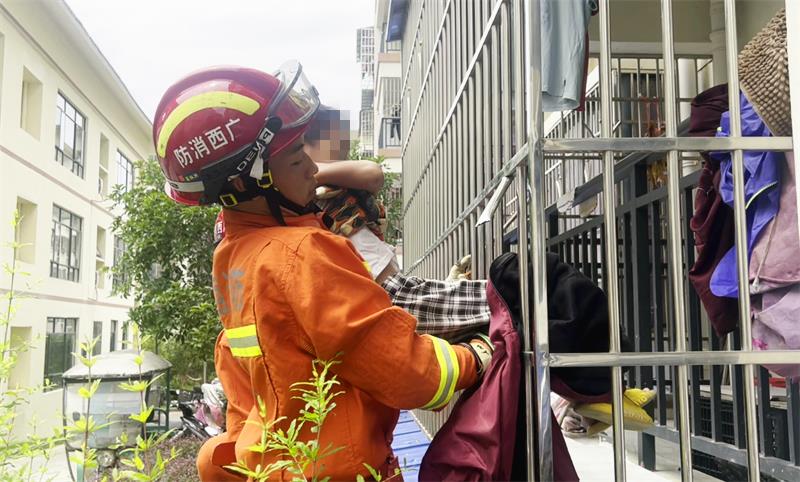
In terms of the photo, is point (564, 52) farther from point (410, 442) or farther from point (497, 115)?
point (410, 442)

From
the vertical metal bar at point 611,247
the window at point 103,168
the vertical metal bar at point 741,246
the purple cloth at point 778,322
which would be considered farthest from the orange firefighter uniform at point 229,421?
the window at point 103,168

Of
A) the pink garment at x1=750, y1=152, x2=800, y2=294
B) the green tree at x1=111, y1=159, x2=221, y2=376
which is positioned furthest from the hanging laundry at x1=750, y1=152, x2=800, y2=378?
the green tree at x1=111, y1=159, x2=221, y2=376

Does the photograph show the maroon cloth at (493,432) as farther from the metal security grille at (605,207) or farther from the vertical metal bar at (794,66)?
the vertical metal bar at (794,66)

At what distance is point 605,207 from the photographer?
86.2 inches

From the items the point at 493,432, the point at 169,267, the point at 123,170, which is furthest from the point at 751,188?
the point at 123,170

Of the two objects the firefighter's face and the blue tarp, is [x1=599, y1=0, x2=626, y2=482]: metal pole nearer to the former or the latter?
the firefighter's face

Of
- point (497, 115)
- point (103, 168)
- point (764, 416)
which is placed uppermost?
point (103, 168)

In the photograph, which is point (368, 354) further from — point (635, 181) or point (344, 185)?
point (635, 181)

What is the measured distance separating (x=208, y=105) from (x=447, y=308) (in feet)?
3.33

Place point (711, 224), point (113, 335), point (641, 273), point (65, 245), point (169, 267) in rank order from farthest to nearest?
point (113, 335)
point (65, 245)
point (169, 267)
point (641, 273)
point (711, 224)

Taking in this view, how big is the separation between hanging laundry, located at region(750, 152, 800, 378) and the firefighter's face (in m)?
1.46

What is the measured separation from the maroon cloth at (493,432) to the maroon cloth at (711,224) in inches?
34.6

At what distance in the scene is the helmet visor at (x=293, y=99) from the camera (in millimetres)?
2250

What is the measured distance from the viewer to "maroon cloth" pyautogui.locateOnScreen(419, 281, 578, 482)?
2.06 m
